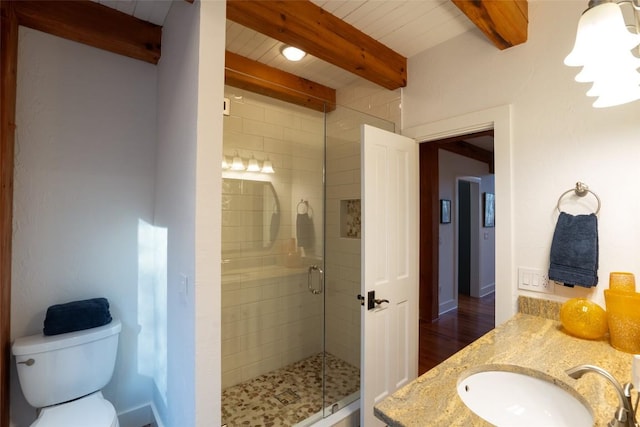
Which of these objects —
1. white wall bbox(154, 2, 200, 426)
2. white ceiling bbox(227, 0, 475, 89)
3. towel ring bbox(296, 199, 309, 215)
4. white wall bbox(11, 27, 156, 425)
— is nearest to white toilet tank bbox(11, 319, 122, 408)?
white wall bbox(11, 27, 156, 425)

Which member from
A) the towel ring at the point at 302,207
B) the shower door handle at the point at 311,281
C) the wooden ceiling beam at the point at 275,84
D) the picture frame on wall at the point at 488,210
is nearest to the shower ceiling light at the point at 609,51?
the wooden ceiling beam at the point at 275,84

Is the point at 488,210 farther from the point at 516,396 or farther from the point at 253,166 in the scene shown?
the point at 516,396

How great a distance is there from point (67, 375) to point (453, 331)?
12.2ft

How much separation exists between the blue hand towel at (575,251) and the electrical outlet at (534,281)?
0.31ft

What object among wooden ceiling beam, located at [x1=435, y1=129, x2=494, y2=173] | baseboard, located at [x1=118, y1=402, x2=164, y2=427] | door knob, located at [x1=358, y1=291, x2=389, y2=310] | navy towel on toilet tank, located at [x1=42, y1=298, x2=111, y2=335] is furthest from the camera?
wooden ceiling beam, located at [x1=435, y1=129, x2=494, y2=173]

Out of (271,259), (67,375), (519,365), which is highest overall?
(271,259)

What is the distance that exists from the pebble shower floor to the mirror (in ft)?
3.77

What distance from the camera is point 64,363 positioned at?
5.20ft

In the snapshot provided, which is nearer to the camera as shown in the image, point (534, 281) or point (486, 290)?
point (534, 281)

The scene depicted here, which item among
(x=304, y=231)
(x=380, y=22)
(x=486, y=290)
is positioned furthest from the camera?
(x=486, y=290)

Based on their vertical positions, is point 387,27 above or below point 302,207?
above

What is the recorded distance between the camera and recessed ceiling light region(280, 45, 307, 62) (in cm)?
207

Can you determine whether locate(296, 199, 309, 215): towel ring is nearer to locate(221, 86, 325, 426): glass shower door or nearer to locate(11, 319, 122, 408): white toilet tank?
locate(221, 86, 325, 426): glass shower door

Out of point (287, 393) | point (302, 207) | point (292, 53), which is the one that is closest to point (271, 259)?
point (302, 207)
